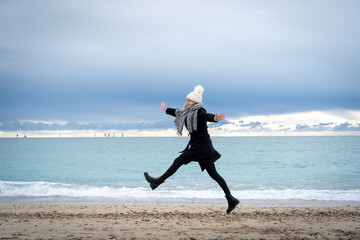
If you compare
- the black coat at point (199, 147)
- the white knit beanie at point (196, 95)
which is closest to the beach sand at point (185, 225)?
the black coat at point (199, 147)

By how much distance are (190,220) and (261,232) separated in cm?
183

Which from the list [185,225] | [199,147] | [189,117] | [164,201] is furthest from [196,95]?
[164,201]

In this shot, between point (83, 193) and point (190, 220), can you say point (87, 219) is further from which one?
point (83, 193)

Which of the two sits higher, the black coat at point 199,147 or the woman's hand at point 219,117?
the woman's hand at point 219,117

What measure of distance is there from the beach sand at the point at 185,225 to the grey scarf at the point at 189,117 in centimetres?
176

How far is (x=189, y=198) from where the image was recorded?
1166cm

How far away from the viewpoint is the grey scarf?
5785mm

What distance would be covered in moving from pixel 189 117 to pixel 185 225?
2.11 metres

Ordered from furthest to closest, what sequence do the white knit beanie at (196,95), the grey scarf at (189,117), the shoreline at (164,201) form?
the shoreline at (164,201) → the white knit beanie at (196,95) → the grey scarf at (189,117)

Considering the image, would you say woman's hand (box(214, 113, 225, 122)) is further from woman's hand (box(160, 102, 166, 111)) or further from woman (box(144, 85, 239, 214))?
woman's hand (box(160, 102, 166, 111))

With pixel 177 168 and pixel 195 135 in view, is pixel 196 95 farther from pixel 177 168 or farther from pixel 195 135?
pixel 177 168

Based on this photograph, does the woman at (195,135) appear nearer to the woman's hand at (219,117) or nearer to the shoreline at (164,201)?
the woman's hand at (219,117)

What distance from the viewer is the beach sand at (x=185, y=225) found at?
17.2 ft

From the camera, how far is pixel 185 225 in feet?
20.9
